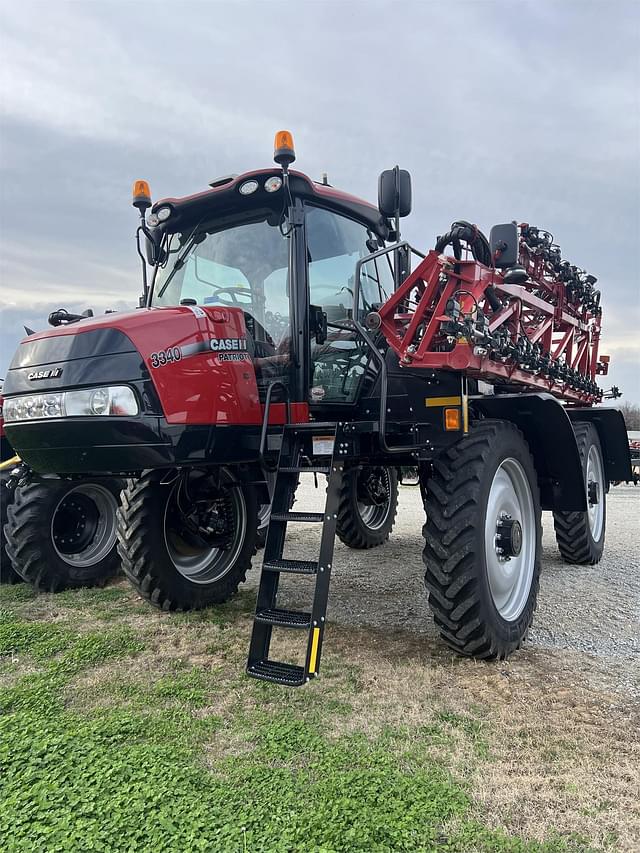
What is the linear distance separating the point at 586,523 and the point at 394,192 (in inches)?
156

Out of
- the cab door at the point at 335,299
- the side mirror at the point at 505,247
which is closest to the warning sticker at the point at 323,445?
the cab door at the point at 335,299

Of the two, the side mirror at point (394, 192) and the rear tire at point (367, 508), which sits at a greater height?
the side mirror at point (394, 192)

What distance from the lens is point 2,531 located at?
221 inches

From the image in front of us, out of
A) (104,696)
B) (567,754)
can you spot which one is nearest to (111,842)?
(104,696)

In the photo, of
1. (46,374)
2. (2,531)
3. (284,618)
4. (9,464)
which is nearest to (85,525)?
(2,531)

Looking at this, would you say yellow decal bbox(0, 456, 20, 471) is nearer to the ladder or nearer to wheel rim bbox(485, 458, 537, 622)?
the ladder

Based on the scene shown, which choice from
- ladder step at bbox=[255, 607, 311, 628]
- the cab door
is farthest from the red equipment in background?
ladder step at bbox=[255, 607, 311, 628]

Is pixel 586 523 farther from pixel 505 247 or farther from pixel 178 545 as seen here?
pixel 178 545

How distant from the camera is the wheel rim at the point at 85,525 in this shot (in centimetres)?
557

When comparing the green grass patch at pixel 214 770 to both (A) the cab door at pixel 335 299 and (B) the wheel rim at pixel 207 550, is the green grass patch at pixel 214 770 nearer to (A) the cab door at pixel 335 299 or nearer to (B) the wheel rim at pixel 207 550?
(B) the wheel rim at pixel 207 550

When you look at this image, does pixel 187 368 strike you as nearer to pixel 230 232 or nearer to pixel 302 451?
pixel 302 451

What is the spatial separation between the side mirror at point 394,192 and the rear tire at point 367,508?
9.08 ft

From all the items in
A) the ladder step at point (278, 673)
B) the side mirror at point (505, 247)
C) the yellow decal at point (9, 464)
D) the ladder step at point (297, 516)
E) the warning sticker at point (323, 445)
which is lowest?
the ladder step at point (278, 673)

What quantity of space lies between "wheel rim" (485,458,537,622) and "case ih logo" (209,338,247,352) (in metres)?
1.77
